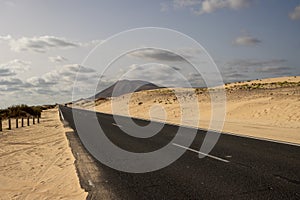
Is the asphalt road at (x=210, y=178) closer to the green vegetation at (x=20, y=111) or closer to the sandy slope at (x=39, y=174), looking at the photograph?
the sandy slope at (x=39, y=174)

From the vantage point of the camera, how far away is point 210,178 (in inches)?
292

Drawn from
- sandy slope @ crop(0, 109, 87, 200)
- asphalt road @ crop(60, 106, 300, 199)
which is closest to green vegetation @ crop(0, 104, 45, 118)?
sandy slope @ crop(0, 109, 87, 200)

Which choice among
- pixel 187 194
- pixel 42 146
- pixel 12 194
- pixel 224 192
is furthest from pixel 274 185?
pixel 42 146

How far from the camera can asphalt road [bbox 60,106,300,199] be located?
6.28 meters

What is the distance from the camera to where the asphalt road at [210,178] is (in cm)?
628

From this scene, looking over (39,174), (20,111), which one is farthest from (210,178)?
(20,111)

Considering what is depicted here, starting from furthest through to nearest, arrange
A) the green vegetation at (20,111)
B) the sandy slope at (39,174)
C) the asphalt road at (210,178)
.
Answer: the green vegetation at (20,111) < the sandy slope at (39,174) < the asphalt road at (210,178)

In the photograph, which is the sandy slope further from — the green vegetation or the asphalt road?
the green vegetation

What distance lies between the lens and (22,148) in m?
14.8

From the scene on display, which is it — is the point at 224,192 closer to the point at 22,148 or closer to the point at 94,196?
the point at 94,196

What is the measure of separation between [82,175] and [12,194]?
5.93 ft

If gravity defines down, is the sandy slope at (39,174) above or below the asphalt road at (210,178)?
below

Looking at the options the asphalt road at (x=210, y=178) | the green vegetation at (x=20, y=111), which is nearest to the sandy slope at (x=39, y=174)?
the asphalt road at (x=210, y=178)

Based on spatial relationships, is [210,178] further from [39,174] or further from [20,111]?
[20,111]
